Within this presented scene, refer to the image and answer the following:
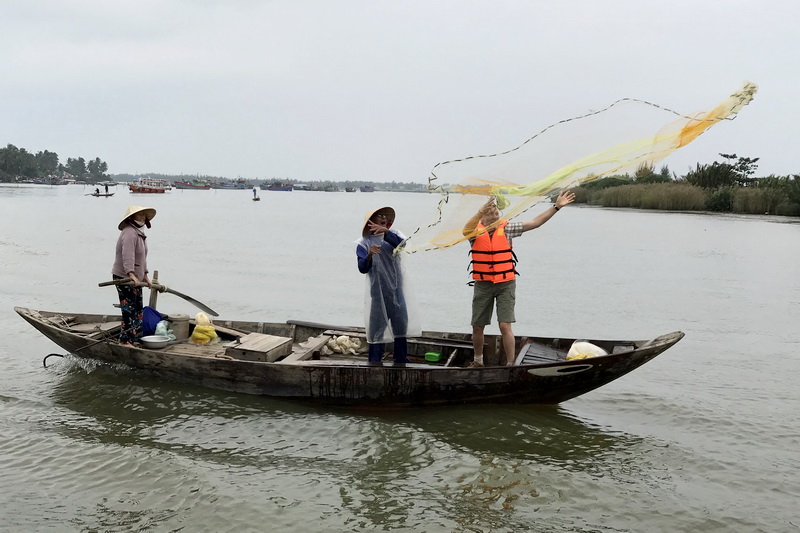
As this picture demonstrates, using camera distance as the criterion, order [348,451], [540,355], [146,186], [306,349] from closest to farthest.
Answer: [348,451] → [540,355] → [306,349] → [146,186]

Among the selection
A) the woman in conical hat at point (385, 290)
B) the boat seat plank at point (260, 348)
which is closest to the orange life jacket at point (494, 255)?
the woman in conical hat at point (385, 290)

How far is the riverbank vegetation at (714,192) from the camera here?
39594 millimetres

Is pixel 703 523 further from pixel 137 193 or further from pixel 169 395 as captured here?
pixel 137 193

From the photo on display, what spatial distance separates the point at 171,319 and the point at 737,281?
15.7 m

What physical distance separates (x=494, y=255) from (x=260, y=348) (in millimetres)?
2877

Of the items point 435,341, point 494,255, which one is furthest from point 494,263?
point 435,341

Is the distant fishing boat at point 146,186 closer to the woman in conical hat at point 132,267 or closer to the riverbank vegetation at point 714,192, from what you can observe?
the riverbank vegetation at point 714,192

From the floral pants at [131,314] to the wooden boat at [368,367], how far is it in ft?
0.56

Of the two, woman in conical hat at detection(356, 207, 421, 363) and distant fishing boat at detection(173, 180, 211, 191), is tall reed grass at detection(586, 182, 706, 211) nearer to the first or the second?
woman in conical hat at detection(356, 207, 421, 363)

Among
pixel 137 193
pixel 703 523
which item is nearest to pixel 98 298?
pixel 703 523

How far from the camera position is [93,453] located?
6.20m

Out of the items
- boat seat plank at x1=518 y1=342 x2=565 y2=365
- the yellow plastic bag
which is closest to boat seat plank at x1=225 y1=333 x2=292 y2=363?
the yellow plastic bag

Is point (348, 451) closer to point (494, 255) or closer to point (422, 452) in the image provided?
point (422, 452)

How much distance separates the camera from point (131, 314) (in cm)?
796
